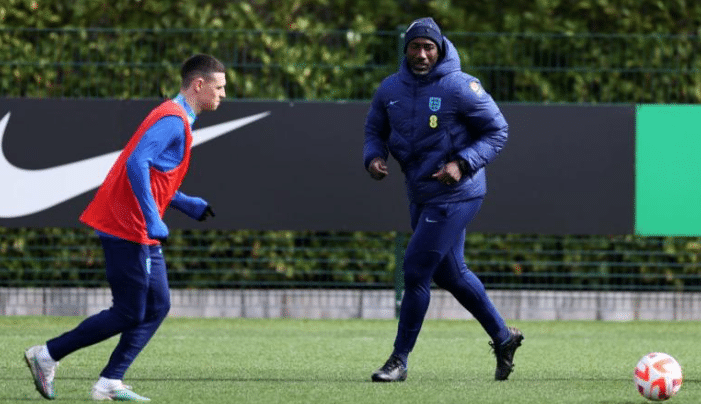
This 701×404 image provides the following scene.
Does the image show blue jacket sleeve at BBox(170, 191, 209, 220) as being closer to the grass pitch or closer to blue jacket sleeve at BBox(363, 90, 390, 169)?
the grass pitch

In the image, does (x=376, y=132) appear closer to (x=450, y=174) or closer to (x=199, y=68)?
(x=450, y=174)

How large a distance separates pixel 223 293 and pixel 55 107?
6.88ft

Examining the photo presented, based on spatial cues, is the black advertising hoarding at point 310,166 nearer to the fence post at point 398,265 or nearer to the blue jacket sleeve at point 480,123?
the fence post at point 398,265

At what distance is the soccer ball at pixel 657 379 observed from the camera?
7.09 m

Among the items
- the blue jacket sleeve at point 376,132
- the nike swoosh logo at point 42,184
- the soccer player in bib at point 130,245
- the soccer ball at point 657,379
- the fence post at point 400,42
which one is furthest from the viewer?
the fence post at point 400,42

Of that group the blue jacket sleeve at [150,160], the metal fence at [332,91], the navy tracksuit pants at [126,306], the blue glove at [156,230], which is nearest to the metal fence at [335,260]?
the metal fence at [332,91]

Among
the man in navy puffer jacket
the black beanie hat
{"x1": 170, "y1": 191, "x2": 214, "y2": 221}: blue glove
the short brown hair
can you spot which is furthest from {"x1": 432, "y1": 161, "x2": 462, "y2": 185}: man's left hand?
the short brown hair

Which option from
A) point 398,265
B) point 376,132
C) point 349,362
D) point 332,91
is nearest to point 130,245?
point 376,132

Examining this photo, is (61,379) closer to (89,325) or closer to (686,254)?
(89,325)

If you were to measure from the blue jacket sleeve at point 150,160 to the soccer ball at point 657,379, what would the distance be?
7.63ft

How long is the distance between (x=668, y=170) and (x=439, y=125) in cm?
476

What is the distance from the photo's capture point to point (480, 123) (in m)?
8.16

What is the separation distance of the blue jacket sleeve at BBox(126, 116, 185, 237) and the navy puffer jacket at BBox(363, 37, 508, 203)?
158cm

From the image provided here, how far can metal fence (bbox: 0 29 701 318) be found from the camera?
41.7ft
